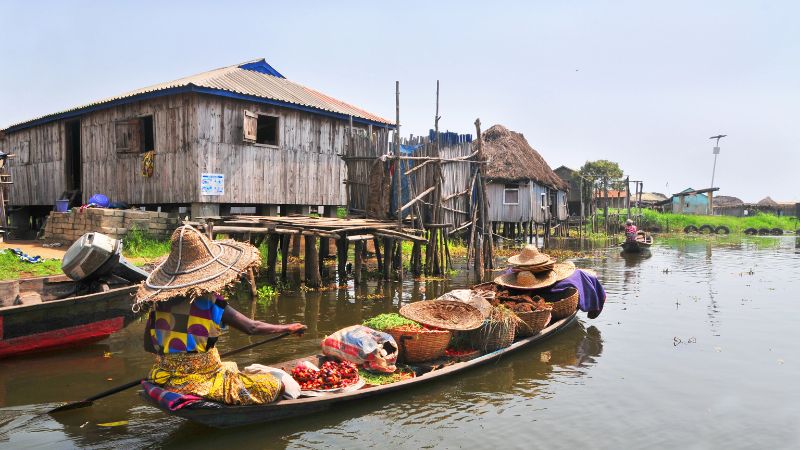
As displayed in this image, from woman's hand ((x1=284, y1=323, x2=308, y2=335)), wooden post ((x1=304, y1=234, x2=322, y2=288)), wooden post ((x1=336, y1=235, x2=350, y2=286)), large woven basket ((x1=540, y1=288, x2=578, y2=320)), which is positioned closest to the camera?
woman's hand ((x1=284, y1=323, x2=308, y2=335))

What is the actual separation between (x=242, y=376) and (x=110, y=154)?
545 inches

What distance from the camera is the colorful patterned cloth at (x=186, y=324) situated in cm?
508

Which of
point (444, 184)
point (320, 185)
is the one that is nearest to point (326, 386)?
point (444, 184)

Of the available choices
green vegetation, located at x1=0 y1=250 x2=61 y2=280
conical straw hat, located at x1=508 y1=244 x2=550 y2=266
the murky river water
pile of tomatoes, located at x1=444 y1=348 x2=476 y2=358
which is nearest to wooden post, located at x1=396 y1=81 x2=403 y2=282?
the murky river water

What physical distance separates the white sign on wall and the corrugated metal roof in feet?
6.78

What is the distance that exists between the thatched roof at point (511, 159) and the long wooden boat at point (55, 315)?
69.2 ft

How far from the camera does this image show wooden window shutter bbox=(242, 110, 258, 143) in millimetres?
15570

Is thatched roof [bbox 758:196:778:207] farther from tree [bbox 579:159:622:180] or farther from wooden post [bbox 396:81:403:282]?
wooden post [bbox 396:81:403:282]

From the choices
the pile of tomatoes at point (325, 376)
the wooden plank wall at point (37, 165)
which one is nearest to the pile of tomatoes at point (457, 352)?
the pile of tomatoes at point (325, 376)

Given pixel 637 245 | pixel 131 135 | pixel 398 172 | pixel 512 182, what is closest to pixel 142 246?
pixel 131 135

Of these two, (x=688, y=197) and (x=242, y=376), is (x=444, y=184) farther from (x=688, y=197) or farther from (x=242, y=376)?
(x=688, y=197)

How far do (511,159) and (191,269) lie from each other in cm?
2575

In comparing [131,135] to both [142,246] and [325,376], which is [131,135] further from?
[325,376]

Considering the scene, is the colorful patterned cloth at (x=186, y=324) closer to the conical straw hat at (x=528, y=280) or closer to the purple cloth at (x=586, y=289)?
the conical straw hat at (x=528, y=280)
